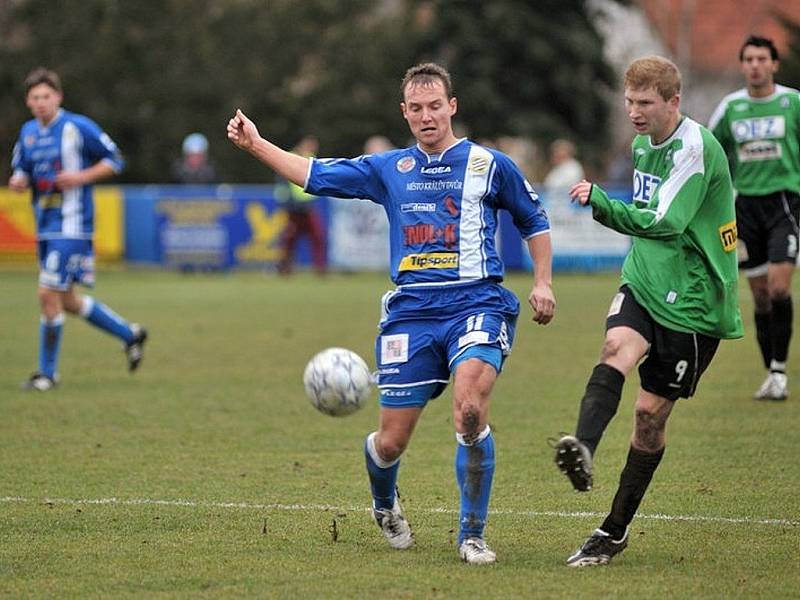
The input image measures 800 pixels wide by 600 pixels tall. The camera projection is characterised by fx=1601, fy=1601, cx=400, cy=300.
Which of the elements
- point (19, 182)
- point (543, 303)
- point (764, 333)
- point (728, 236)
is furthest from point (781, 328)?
point (19, 182)

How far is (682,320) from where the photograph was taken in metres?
6.39

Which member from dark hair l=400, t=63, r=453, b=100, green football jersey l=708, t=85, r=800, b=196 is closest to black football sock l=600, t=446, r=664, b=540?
dark hair l=400, t=63, r=453, b=100

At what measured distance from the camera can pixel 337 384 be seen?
659 cm

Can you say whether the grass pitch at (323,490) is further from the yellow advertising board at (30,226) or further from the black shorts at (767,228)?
the yellow advertising board at (30,226)

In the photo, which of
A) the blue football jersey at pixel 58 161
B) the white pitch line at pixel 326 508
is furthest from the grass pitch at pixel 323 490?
the blue football jersey at pixel 58 161

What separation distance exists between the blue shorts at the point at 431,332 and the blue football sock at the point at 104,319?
654 centimetres

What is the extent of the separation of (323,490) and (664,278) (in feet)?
8.09

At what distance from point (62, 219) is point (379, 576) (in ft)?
22.7

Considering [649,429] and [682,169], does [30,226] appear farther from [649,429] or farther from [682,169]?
[682,169]

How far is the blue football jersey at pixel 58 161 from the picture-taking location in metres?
12.3

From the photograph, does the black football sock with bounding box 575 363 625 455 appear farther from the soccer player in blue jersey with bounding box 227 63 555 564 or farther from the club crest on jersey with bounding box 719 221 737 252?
the club crest on jersey with bounding box 719 221 737 252

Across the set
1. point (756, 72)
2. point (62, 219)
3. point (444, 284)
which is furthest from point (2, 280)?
point (444, 284)

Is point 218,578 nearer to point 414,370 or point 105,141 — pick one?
point 414,370

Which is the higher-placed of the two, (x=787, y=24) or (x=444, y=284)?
(x=787, y=24)
